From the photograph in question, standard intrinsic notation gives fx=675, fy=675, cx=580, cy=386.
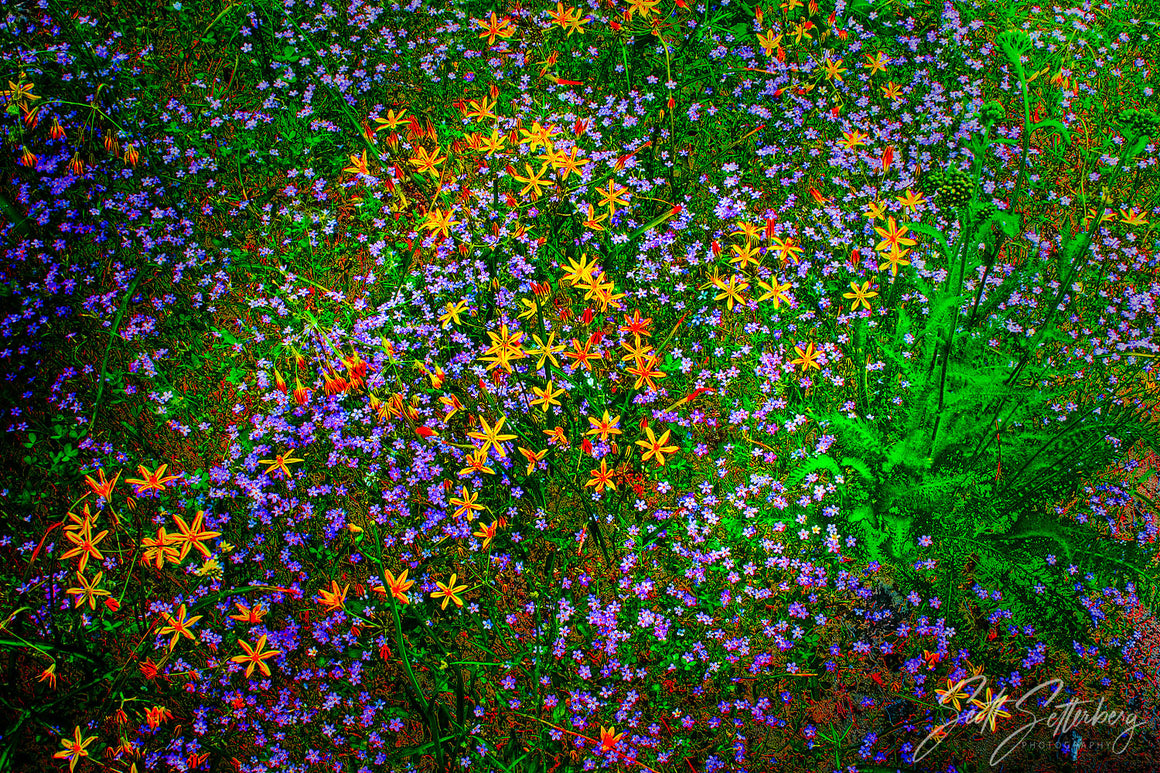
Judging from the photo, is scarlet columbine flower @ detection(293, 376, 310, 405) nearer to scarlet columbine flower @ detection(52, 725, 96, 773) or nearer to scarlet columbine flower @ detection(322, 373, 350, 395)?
scarlet columbine flower @ detection(322, 373, 350, 395)

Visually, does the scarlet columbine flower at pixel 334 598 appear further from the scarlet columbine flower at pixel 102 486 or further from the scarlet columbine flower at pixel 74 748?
the scarlet columbine flower at pixel 102 486

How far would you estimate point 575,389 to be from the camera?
11.3 ft

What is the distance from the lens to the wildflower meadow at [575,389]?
9.89 ft

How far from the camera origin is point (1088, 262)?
3787 mm

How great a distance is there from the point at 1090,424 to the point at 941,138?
186 cm

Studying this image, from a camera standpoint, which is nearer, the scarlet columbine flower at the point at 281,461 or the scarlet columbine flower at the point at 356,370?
the scarlet columbine flower at the point at 281,461

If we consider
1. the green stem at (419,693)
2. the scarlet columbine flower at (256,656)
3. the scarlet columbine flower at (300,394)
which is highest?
the scarlet columbine flower at (300,394)

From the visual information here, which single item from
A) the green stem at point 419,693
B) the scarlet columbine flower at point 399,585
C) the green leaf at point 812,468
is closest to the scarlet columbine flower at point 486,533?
the scarlet columbine flower at point 399,585

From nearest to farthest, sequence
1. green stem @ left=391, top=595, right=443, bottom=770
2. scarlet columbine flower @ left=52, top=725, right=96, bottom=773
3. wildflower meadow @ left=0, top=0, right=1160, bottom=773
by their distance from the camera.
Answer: green stem @ left=391, top=595, right=443, bottom=770, scarlet columbine flower @ left=52, top=725, right=96, bottom=773, wildflower meadow @ left=0, top=0, right=1160, bottom=773

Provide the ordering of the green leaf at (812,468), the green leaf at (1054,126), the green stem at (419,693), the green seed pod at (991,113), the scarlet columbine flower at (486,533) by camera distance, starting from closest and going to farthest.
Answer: the green stem at (419,693) < the scarlet columbine flower at (486,533) < the green leaf at (812,468) < the green leaf at (1054,126) < the green seed pod at (991,113)

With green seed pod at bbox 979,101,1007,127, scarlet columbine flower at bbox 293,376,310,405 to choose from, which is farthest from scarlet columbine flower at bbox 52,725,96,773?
green seed pod at bbox 979,101,1007,127

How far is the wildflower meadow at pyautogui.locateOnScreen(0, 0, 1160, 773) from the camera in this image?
301 centimetres

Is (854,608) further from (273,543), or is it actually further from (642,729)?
(273,543)

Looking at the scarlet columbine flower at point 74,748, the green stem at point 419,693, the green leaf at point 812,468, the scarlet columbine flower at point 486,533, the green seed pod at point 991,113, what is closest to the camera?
the green stem at point 419,693
